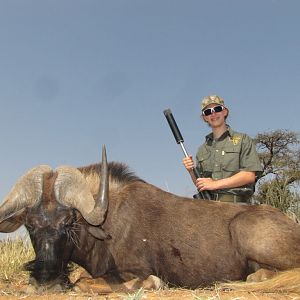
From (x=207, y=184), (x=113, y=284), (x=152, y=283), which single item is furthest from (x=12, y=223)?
(x=207, y=184)

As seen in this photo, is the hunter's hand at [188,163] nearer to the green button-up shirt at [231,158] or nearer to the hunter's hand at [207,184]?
the green button-up shirt at [231,158]

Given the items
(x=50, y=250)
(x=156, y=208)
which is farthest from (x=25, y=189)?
(x=156, y=208)

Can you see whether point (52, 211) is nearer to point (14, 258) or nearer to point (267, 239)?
point (267, 239)

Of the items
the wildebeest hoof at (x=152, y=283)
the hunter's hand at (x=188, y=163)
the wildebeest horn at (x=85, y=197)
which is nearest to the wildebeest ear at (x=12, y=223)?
the wildebeest horn at (x=85, y=197)

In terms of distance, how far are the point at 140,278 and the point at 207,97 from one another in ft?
9.53

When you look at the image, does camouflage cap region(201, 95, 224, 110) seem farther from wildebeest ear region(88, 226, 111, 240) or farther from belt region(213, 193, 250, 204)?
wildebeest ear region(88, 226, 111, 240)

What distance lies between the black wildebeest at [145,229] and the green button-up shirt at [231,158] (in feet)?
3.16

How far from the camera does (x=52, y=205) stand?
17.0ft

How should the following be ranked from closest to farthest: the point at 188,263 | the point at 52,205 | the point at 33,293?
the point at 33,293, the point at 52,205, the point at 188,263

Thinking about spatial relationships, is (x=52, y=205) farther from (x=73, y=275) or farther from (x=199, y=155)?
(x=199, y=155)

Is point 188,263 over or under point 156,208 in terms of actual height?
under

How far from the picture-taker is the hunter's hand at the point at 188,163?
7414 mm

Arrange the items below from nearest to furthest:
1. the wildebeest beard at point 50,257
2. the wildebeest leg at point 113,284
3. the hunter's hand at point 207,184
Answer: the wildebeest beard at point 50,257 < the wildebeest leg at point 113,284 < the hunter's hand at point 207,184

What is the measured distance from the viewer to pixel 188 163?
746 cm
